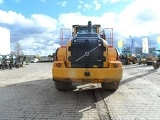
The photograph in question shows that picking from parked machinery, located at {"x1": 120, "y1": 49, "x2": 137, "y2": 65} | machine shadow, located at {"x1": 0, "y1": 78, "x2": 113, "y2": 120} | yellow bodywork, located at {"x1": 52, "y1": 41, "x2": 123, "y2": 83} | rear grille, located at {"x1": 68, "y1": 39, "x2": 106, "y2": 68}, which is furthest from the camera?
parked machinery, located at {"x1": 120, "y1": 49, "x2": 137, "y2": 65}

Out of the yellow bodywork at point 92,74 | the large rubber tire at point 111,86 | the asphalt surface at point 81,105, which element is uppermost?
the yellow bodywork at point 92,74

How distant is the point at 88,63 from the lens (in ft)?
34.1

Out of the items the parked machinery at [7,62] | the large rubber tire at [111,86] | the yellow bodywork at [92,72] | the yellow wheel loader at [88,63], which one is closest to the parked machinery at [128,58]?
the parked machinery at [7,62]

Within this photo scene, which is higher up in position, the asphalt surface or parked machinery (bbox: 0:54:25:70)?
parked machinery (bbox: 0:54:25:70)

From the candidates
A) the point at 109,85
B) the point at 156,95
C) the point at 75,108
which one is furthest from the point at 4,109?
the point at 156,95

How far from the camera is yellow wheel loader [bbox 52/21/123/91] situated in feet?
33.1

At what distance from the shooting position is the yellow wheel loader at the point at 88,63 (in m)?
10.1

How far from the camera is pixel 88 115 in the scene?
24.4ft

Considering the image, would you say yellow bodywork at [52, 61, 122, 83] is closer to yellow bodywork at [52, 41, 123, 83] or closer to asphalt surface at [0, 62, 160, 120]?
yellow bodywork at [52, 41, 123, 83]

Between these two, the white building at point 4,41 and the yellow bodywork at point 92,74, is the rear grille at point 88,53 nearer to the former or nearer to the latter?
the yellow bodywork at point 92,74

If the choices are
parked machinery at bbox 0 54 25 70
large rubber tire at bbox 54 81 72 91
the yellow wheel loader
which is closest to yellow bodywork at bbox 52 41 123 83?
the yellow wheel loader

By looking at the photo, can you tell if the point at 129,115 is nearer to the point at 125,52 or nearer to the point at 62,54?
the point at 62,54

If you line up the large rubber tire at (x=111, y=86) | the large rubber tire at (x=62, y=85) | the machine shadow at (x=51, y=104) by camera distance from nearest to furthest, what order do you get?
the machine shadow at (x=51, y=104), the large rubber tire at (x=111, y=86), the large rubber tire at (x=62, y=85)

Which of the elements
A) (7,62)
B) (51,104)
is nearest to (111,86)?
(51,104)
